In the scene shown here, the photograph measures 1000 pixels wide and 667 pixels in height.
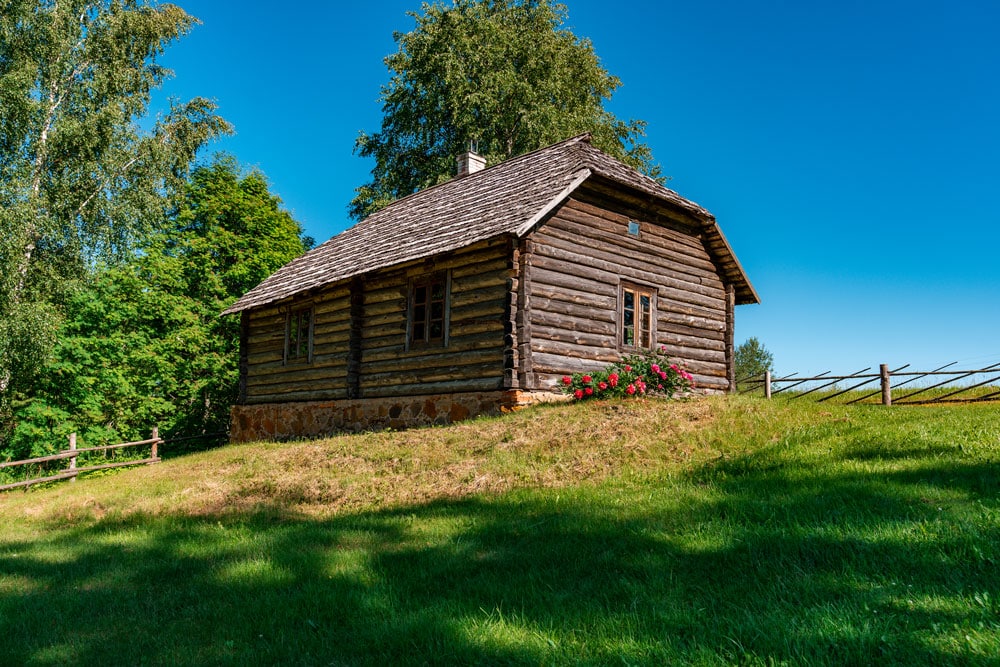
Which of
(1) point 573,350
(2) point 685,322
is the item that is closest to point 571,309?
(1) point 573,350

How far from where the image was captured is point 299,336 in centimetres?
2044

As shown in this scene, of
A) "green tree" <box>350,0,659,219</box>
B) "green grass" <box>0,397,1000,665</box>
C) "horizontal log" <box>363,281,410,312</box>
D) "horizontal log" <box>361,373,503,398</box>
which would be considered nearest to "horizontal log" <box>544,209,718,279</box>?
"horizontal log" <box>361,373,503,398</box>

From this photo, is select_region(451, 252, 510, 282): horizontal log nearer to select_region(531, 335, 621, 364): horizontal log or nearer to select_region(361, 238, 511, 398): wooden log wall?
select_region(361, 238, 511, 398): wooden log wall

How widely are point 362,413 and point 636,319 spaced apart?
23.0 feet

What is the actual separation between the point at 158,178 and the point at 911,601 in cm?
2646

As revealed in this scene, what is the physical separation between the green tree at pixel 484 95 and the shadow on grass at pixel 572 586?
25304mm

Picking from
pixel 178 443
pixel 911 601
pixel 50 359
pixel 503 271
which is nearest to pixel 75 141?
pixel 50 359

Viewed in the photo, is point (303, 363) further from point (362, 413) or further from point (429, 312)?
point (429, 312)

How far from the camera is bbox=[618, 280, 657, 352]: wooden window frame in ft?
51.8

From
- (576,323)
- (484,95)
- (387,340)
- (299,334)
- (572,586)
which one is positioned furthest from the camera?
(484,95)

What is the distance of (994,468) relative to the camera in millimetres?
6281

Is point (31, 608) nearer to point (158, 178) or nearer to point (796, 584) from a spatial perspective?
point (796, 584)

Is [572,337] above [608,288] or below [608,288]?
below

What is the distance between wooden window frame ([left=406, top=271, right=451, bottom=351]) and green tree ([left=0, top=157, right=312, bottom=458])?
12096mm
